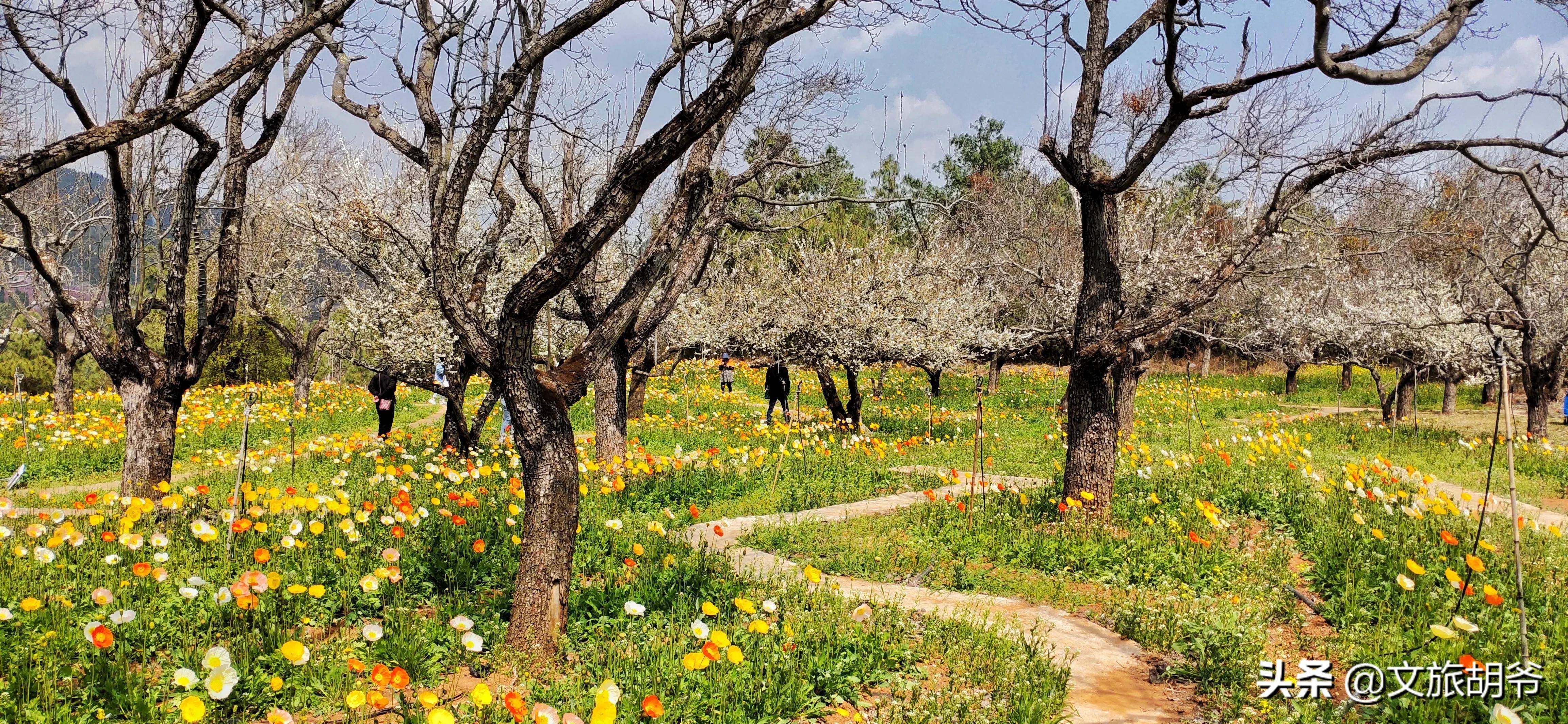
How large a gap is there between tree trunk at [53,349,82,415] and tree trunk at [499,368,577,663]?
17.5m

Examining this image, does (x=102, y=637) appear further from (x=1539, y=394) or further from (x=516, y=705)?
(x=1539, y=394)

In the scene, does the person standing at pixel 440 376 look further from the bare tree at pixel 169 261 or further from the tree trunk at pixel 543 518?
the tree trunk at pixel 543 518

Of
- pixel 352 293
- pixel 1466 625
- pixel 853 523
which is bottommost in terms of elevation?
pixel 853 523

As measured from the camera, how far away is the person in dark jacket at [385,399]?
13.8m

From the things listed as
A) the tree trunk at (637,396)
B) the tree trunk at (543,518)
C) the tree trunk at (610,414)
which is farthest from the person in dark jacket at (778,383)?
the tree trunk at (543,518)

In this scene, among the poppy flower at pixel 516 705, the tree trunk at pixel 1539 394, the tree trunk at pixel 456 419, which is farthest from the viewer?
the tree trunk at pixel 1539 394

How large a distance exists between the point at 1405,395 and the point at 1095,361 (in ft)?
64.6

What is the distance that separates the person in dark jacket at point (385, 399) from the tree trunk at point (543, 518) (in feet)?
33.8

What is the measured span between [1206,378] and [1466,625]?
30.6 metres

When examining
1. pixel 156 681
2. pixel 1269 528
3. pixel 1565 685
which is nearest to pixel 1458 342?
pixel 1269 528

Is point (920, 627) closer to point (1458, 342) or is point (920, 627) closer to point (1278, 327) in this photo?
point (1458, 342)

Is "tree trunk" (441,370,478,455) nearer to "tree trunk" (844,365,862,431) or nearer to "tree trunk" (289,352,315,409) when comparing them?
"tree trunk" (289,352,315,409)

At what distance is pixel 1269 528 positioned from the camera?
777 cm

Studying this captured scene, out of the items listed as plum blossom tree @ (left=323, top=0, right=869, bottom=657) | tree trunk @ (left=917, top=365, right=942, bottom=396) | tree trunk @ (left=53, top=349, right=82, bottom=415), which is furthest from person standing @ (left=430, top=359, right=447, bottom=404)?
tree trunk @ (left=917, top=365, right=942, bottom=396)
